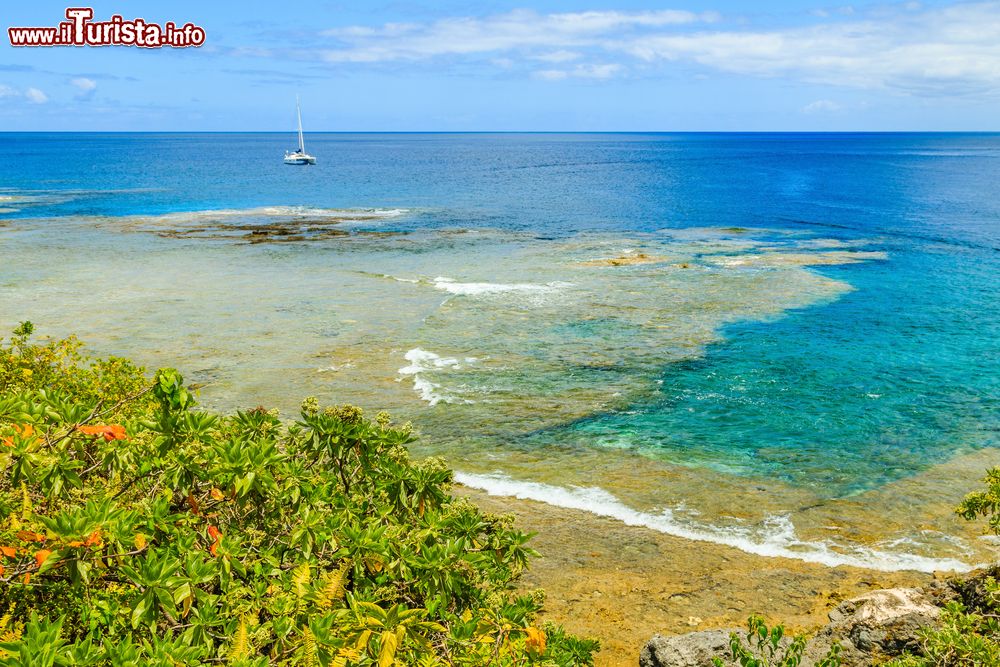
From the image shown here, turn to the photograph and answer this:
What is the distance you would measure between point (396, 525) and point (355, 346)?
882 inches

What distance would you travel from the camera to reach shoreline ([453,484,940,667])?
14.0m

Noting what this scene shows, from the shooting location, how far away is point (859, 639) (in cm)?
1163

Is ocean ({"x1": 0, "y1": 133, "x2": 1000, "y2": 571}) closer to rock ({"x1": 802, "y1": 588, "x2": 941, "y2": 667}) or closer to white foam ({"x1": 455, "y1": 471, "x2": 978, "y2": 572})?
white foam ({"x1": 455, "y1": 471, "x2": 978, "y2": 572})

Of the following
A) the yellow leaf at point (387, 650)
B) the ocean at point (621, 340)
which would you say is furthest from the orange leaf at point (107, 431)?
the ocean at point (621, 340)

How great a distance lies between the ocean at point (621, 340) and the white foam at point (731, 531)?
0.07 metres

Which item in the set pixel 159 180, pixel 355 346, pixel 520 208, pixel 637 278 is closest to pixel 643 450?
pixel 355 346

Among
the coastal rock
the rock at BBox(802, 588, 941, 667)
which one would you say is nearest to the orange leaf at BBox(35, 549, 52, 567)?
the coastal rock

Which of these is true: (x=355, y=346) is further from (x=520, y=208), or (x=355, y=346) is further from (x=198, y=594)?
(x=520, y=208)

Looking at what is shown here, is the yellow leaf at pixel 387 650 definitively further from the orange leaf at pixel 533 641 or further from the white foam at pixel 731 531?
the white foam at pixel 731 531

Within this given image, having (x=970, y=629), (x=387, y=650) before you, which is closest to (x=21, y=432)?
(x=387, y=650)

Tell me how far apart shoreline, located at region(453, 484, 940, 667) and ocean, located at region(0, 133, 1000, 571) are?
651mm

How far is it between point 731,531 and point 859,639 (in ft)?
18.5

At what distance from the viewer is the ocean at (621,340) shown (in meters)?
19.3

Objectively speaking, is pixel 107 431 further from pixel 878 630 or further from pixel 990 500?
pixel 990 500
